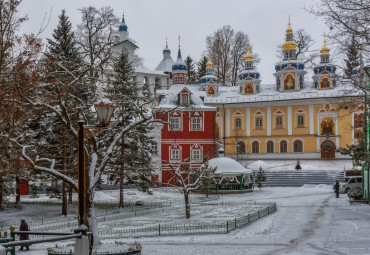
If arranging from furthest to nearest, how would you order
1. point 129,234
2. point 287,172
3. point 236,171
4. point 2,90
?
1. point 287,172
2. point 236,171
3. point 129,234
4. point 2,90

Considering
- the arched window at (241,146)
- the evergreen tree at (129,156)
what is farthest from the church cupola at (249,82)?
the evergreen tree at (129,156)

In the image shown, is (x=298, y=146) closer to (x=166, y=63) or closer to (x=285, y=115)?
(x=285, y=115)

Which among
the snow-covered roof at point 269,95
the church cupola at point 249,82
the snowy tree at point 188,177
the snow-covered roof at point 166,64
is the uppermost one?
the snow-covered roof at point 166,64

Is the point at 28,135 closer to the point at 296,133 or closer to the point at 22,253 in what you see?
the point at 22,253

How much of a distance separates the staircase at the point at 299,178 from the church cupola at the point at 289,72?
13017mm

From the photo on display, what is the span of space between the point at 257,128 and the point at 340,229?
37665 millimetres

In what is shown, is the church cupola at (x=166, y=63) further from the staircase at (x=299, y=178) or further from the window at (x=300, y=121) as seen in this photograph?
the staircase at (x=299, y=178)

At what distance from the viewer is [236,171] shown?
41156mm

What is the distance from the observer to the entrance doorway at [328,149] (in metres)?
53.8

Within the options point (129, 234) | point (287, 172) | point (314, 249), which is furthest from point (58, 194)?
point (287, 172)

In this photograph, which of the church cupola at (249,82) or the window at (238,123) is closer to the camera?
the window at (238,123)

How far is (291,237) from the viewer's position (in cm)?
1831

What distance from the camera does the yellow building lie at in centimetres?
5397

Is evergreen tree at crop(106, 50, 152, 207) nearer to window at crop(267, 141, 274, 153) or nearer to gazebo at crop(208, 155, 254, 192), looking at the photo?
gazebo at crop(208, 155, 254, 192)
